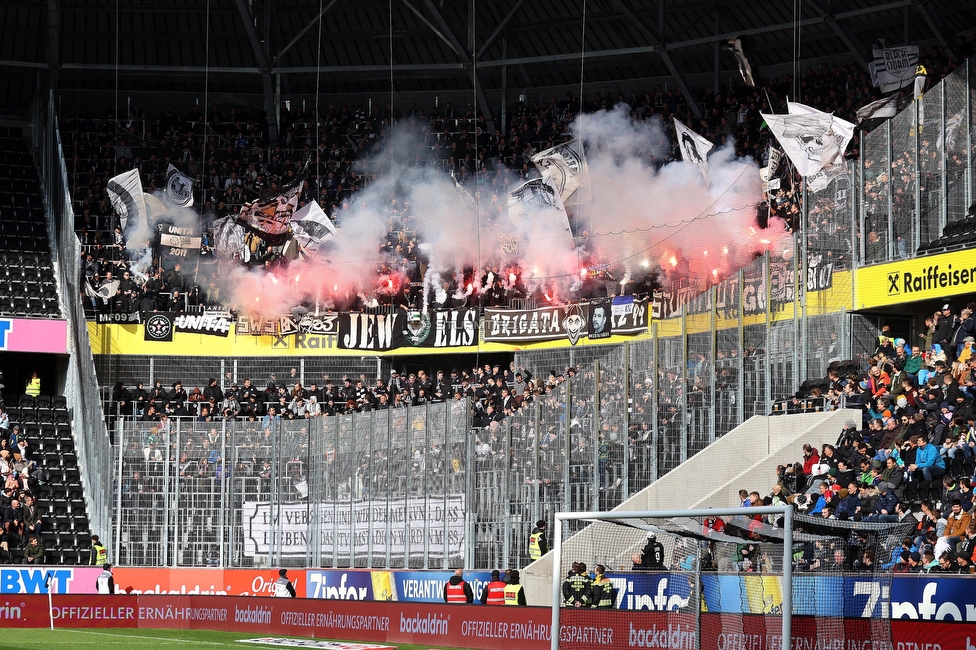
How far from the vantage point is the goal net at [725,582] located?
13.9m

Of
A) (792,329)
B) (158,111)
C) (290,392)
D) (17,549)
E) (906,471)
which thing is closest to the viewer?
(906,471)

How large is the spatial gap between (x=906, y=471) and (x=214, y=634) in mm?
11712

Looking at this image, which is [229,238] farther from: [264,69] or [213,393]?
[264,69]

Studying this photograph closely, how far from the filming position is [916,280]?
26359 millimetres

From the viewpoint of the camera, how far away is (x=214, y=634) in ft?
81.4

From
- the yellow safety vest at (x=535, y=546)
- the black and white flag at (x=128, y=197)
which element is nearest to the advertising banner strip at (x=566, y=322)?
the yellow safety vest at (x=535, y=546)

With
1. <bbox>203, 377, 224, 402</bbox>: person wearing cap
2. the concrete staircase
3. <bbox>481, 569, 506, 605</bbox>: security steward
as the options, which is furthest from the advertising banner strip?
<bbox>481, 569, 506, 605</bbox>: security steward

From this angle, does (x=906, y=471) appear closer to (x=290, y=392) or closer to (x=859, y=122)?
(x=859, y=122)

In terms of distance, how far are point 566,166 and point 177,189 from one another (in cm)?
1118

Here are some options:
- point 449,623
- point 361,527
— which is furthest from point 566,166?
point 449,623

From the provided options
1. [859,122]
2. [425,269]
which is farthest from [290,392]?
[859,122]

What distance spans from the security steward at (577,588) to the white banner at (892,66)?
21.2 m

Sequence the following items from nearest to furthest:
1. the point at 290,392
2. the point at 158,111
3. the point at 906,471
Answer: the point at 906,471, the point at 290,392, the point at 158,111

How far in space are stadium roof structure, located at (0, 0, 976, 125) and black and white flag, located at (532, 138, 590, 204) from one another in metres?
4.54
